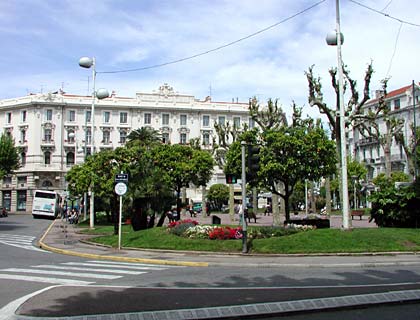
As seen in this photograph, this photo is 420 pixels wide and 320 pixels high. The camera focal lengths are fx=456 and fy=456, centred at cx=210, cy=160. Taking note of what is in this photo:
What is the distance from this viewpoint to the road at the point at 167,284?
8.23 metres

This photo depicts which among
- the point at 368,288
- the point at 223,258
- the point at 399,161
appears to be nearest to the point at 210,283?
the point at 368,288

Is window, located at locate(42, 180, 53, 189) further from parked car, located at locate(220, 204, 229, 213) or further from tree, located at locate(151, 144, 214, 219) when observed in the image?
tree, located at locate(151, 144, 214, 219)

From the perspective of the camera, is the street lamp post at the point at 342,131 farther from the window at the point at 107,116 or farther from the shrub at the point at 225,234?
the window at the point at 107,116

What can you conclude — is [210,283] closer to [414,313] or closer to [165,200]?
[414,313]

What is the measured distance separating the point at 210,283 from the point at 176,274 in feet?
6.62

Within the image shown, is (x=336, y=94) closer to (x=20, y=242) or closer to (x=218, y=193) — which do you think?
(x=20, y=242)

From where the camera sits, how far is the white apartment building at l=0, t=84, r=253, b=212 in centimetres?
7594

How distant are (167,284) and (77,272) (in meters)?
3.39

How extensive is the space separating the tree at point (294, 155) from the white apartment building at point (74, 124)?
49.0 metres

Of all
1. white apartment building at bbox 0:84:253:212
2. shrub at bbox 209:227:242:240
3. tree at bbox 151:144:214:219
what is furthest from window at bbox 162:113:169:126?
shrub at bbox 209:227:242:240

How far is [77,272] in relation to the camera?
12.6 meters

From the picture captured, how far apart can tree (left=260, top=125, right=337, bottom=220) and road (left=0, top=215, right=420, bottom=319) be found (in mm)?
12281

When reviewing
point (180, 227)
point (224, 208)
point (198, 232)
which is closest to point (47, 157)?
point (224, 208)

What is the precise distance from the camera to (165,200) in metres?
24.4
